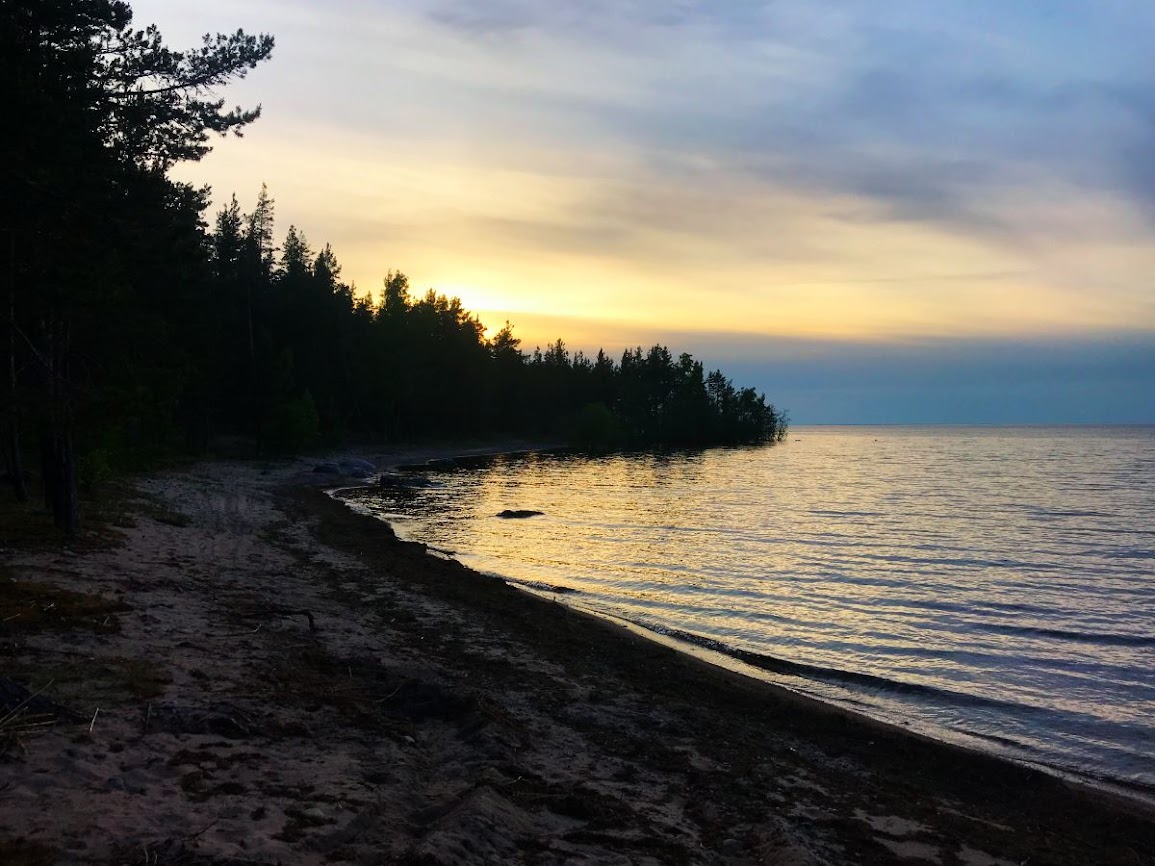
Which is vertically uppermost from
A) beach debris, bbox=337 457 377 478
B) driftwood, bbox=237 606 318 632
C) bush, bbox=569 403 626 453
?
bush, bbox=569 403 626 453

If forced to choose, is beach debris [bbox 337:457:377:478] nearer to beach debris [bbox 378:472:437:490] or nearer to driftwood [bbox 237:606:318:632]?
beach debris [bbox 378:472:437:490]

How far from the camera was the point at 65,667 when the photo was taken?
8586 mm

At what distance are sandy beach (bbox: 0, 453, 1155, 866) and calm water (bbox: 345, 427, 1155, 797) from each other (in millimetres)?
2760

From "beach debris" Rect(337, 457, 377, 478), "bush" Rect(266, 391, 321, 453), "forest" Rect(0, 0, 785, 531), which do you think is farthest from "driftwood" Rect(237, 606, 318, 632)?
"bush" Rect(266, 391, 321, 453)

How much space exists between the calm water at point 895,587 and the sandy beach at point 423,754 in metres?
2.76

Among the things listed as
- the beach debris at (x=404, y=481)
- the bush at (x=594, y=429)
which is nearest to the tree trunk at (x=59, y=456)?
the beach debris at (x=404, y=481)

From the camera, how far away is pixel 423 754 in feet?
26.9

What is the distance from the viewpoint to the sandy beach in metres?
5.91

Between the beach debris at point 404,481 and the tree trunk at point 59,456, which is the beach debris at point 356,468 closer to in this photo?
the beach debris at point 404,481

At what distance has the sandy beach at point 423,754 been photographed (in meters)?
5.91

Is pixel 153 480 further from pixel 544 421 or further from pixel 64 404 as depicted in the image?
pixel 544 421

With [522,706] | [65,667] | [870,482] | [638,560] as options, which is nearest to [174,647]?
[65,667]

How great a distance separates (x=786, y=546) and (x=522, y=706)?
23.5 metres

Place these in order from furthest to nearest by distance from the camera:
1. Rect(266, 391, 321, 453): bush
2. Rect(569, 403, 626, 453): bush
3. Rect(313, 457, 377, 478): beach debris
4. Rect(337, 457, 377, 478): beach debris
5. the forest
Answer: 1. Rect(569, 403, 626, 453): bush
2. Rect(266, 391, 321, 453): bush
3. Rect(337, 457, 377, 478): beach debris
4. Rect(313, 457, 377, 478): beach debris
5. the forest
